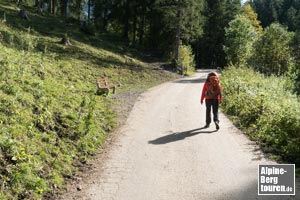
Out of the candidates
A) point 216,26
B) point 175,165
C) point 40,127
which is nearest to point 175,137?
point 175,165

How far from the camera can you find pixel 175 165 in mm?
8273

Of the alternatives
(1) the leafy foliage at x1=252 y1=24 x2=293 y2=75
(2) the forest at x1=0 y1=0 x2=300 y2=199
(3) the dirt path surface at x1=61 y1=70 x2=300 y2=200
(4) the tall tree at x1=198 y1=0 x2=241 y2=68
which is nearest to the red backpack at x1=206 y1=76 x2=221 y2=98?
(3) the dirt path surface at x1=61 y1=70 x2=300 y2=200

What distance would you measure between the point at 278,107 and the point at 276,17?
351 ft

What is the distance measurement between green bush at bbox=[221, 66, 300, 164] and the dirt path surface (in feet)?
1.95

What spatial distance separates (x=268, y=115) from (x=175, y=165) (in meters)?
4.95

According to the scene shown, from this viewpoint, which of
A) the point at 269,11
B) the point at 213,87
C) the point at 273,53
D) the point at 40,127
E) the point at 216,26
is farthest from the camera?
the point at 269,11

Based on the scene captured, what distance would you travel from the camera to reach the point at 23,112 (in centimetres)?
859

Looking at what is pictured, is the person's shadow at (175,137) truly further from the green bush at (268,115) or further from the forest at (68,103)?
the green bush at (268,115)

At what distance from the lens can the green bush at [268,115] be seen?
9425mm

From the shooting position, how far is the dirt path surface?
6.79m

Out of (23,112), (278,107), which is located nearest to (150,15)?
(278,107)

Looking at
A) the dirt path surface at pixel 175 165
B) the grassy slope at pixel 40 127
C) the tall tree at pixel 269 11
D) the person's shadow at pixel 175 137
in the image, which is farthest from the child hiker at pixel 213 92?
the tall tree at pixel 269 11

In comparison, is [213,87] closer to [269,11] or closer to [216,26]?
[216,26]

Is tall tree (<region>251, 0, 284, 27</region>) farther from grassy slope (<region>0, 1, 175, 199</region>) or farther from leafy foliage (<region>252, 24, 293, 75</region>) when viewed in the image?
grassy slope (<region>0, 1, 175, 199</region>)
